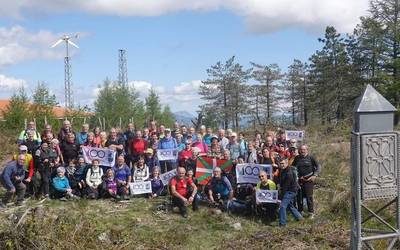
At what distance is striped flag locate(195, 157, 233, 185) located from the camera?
1348cm

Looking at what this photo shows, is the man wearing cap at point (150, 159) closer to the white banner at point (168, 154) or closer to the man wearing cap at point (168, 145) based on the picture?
the white banner at point (168, 154)

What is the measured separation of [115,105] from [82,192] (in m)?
44.2

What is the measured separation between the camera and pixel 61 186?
505 inches

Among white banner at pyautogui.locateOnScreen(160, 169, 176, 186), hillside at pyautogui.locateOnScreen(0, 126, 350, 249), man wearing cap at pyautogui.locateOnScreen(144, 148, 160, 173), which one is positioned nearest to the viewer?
hillside at pyautogui.locateOnScreen(0, 126, 350, 249)

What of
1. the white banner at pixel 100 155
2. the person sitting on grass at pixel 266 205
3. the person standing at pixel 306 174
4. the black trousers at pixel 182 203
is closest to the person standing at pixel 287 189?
the person sitting on grass at pixel 266 205

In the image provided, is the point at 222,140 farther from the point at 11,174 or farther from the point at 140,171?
the point at 11,174

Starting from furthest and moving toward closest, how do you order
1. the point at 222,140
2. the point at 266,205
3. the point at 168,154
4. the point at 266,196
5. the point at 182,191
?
the point at 222,140
the point at 168,154
the point at 182,191
the point at 266,205
the point at 266,196

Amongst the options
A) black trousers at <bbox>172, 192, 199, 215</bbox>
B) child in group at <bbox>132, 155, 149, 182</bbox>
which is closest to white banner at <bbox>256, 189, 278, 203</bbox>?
black trousers at <bbox>172, 192, 199, 215</bbox>

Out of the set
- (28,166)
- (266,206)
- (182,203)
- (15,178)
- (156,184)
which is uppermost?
(28,166)

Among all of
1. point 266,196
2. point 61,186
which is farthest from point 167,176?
point 266,196

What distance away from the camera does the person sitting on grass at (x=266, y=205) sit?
12.2 meters

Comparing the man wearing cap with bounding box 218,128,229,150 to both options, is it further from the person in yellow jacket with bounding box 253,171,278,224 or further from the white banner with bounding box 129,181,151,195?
the white banner with bounding box 129,181,151,195

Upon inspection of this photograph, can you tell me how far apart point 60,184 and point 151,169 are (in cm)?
245

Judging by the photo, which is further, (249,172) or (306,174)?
(249,172)
